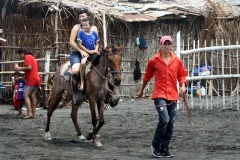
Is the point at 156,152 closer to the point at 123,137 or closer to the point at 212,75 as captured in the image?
the point at 123,137

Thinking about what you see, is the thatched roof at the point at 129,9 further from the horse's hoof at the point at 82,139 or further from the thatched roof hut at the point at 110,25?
the horse's hoof at the point at 82,139

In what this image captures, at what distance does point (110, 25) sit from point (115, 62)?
12.0m

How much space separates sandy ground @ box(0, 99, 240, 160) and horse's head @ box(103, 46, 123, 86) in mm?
1163

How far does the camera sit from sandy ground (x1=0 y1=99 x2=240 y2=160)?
10.1 meters

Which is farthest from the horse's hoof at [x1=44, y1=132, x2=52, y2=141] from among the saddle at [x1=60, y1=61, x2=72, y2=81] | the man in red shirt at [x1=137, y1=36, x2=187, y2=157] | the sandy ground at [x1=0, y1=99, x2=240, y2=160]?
the man in red shirt at [x1=137, y1=36, x2=187, y2=157]

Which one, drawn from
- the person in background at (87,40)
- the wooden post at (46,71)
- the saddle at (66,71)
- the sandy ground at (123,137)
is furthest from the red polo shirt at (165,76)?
the wooden post at (46,71)

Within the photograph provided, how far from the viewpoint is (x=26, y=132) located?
44.3 ft

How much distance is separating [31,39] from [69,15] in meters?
1.58

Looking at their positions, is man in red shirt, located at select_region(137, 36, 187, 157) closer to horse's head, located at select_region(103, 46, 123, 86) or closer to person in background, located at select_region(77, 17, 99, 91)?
horse's head, located at select_region(103, 46, 123, 86)

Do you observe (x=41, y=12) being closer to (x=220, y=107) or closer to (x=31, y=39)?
(x=31, y=39)

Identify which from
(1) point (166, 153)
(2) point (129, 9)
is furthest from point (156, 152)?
(2) point (129, 9)

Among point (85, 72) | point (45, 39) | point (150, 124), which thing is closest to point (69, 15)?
point (45, 39)

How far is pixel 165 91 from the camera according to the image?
998cm

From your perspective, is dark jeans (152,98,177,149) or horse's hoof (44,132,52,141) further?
horse's hoof (44,132,52,141)
